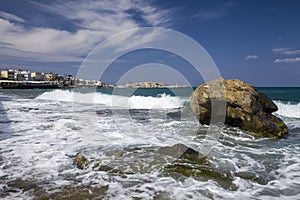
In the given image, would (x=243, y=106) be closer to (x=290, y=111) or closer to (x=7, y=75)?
(x=290, y=111)

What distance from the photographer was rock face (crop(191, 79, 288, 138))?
7.93 meters

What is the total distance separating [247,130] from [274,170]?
3.93m

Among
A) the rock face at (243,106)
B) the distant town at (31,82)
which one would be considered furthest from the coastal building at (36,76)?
the rock face at (243,106)

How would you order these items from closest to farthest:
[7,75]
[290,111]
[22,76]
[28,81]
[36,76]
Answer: [290,111]
[28,81]
[7,75]
[22,76]
[36,76]

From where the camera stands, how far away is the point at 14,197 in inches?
125

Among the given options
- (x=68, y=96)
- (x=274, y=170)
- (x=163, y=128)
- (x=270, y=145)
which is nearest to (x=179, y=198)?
(x=274, y=170)

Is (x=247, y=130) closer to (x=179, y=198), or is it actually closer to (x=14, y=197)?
(x=179, y=198)

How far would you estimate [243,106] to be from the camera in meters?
8.12

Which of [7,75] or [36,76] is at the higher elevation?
[36,76]

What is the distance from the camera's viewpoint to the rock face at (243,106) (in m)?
7.93

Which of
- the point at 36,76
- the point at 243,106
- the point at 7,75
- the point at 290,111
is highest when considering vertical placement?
the point at 36,76

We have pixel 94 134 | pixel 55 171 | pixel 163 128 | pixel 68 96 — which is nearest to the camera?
pixel 55 171

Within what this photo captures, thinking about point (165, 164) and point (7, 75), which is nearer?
point (165, 164)

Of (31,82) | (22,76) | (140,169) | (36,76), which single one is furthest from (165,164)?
(36,76)
